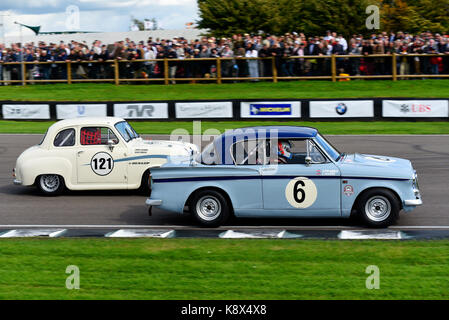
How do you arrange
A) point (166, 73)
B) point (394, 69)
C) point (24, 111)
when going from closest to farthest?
point (24, 111) < point (394, 69) < point (166, 73)

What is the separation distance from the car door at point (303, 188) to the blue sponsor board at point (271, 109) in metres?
13.0

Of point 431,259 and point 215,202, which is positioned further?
point 215,202

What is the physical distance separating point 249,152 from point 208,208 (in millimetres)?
1052

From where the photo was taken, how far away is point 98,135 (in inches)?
487

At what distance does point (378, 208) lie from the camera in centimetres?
928

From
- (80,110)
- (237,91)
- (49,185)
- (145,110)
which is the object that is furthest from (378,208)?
(237,91)

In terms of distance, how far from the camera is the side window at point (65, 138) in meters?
12.4

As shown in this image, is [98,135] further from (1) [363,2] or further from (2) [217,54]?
(1) [363,2]

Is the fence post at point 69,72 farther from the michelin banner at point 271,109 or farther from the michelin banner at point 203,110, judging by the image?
the michelin banner at point 271,109

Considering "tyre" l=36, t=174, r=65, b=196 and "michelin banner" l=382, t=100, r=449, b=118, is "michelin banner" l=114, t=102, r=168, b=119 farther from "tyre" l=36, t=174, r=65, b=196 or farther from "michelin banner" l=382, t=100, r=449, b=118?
"tyre" l=36, t=174, r=65, b=196

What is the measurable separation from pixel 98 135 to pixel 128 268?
5.36m

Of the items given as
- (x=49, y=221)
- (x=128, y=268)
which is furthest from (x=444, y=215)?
(x=49, y=221)

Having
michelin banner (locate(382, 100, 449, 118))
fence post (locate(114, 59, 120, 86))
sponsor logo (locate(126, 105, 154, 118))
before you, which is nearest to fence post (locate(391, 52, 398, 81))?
michelin banner (locate(382, 100, 449, 118))

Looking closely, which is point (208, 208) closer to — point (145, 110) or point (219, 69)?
point (145, 110)
